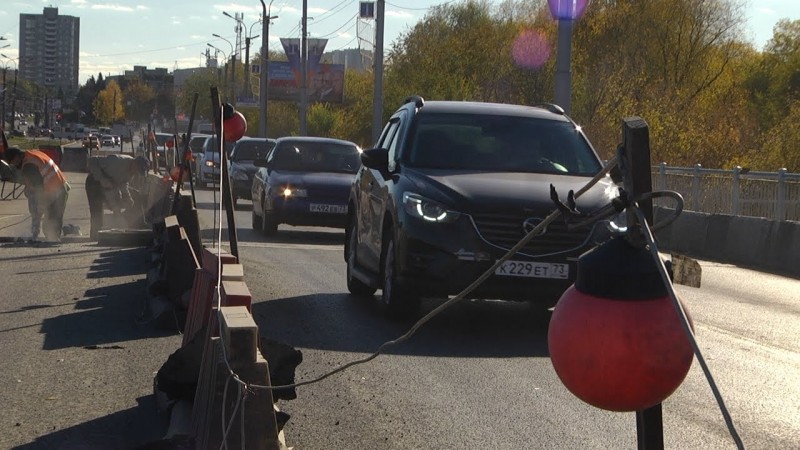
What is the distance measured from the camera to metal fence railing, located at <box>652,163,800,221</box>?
762 inches

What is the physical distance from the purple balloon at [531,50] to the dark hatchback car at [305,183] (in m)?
31.6

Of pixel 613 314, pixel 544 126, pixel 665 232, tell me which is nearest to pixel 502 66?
pixel 665 232

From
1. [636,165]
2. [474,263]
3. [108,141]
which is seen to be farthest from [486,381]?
[108,141]

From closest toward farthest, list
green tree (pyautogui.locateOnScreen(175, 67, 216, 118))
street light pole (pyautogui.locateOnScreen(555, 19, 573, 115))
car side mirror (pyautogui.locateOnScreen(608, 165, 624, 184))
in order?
car side mirror (pyautogui.locateOnScreen(608, 165, 624, 184)), street light pole (pyautogui.locateOnScreen(555, 19, 573, 115)), green tree (pyautogui.locateOnScreen(175, 67, 216, 118))

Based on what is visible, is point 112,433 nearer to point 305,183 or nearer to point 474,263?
point 474,263

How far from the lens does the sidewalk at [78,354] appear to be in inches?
259

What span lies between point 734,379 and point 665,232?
1383 centimetres

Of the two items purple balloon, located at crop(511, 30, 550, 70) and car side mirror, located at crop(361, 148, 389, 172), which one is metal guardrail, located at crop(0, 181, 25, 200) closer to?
purple balloon, located at crop(511, 30, 550, 70)

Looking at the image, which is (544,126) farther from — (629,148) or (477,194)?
(629,148)

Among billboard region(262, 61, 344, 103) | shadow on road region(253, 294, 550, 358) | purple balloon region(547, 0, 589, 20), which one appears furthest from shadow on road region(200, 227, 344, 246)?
billboard region(262, 61, 344, 103)

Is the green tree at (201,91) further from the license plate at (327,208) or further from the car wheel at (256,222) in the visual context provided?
the license plate at (327,208)

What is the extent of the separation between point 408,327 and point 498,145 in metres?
1.78

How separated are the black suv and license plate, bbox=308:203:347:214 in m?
7.84

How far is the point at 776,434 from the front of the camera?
669 centimetres
